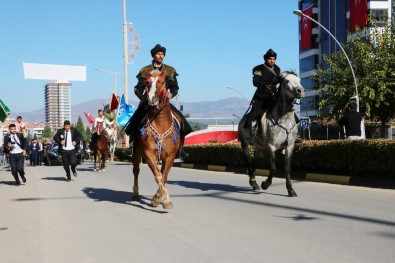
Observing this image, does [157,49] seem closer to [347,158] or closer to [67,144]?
[347,158]

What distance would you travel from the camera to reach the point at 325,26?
85938 mm

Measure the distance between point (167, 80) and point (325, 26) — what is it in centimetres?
8162

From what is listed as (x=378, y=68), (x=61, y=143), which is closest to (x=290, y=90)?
(x=61, y=143)

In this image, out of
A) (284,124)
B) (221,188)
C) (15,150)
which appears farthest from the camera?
(15,150)

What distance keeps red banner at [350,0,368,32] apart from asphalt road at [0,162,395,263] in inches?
2565

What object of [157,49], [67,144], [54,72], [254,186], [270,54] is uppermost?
[54,72]

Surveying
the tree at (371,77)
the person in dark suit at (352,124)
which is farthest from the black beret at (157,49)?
the tree at (371,77)

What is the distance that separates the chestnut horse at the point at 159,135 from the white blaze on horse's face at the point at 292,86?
2652 millimetres

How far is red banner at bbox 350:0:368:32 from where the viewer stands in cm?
7162

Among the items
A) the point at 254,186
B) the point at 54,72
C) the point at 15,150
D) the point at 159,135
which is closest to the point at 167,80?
the point at 159,135

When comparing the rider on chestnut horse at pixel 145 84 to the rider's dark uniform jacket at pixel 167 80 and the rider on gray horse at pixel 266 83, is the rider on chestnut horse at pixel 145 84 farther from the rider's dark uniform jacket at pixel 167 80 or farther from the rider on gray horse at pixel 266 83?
the rider on gray horse at pixel 266 83

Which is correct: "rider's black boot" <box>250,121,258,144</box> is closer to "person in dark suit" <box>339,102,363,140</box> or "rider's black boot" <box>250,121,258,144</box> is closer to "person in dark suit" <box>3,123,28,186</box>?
"person in dark suit" <box>339,102,363,140</box>

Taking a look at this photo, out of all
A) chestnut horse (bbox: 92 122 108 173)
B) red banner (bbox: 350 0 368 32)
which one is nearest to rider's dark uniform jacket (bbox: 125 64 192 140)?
chestnut horse (bbox: 92 122 108 173)

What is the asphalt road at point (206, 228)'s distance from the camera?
5.52 m
